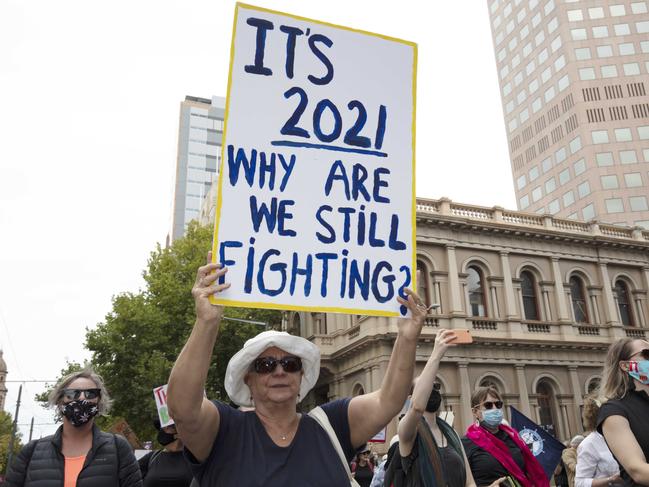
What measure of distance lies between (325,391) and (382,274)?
85.8 feet

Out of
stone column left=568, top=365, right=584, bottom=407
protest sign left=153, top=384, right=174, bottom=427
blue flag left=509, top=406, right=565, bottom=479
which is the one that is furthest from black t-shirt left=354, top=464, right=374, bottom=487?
stone column left=568, top=365, right=584, bottom=407

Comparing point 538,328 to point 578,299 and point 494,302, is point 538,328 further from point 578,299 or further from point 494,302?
point 578,299

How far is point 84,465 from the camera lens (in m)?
3.89

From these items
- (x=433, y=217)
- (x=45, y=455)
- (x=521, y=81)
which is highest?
(x=521, y=81)

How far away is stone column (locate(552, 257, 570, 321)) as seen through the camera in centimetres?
2584

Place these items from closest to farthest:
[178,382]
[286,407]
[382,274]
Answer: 1. [178,382]
2. [286,407]
3. [382,274]

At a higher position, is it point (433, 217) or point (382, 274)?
point (433, 217)

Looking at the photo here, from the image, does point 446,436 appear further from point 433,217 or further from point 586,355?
point 586,355

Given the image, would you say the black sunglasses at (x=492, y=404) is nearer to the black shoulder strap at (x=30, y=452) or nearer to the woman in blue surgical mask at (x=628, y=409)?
the woman in blue surgical mask at (x=628, y=409)

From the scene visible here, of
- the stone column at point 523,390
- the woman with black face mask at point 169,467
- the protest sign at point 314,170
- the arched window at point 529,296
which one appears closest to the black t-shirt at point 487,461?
the woman with black face mask at point 169,467

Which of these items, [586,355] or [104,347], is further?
[586,355]

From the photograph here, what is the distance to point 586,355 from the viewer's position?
1004 inches

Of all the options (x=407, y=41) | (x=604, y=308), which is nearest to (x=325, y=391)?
(x=604, y=308)

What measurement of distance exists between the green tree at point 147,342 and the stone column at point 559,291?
43.4ft
